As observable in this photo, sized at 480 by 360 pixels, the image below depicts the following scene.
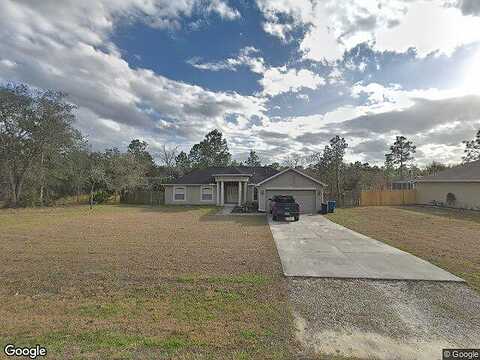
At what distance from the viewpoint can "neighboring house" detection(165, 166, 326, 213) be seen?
22.1 m

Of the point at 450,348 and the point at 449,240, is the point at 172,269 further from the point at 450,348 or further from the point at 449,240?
the point at 449,240

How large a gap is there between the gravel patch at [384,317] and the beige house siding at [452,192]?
2310 centimetres

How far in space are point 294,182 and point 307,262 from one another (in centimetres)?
1478

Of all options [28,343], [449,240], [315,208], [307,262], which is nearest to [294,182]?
[315,208]

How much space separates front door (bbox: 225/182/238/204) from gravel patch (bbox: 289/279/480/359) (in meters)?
22.8

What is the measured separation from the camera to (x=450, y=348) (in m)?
3.77

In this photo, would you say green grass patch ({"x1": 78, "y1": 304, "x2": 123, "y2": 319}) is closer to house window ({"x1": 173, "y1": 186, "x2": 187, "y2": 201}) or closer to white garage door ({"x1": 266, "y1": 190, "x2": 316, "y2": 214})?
white garage door ({"x1": 266, "y1": 190, "x2": 316, "y2": 214})

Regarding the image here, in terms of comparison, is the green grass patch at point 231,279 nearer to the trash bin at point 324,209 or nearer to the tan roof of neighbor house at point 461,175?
the trash bin at point 324,209

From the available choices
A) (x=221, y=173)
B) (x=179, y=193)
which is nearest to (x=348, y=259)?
(x=221, y=173)

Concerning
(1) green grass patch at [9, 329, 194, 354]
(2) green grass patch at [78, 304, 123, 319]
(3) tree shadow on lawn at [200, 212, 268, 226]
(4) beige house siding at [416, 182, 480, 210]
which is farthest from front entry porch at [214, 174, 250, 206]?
(1) green grass patch at [9, 329, 194, 354]

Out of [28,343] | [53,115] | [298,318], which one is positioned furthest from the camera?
[53,115]

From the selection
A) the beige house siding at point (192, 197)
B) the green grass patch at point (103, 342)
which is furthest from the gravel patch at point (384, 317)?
the beige house siding at point (192, 197)

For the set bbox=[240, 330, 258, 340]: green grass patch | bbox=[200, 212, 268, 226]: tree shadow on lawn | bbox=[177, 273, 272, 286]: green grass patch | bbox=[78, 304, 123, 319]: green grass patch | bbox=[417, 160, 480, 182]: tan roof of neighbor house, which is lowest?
bbox=[240, 330, 258, 340]: green grass patch

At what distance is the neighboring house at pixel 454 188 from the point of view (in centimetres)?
2344
